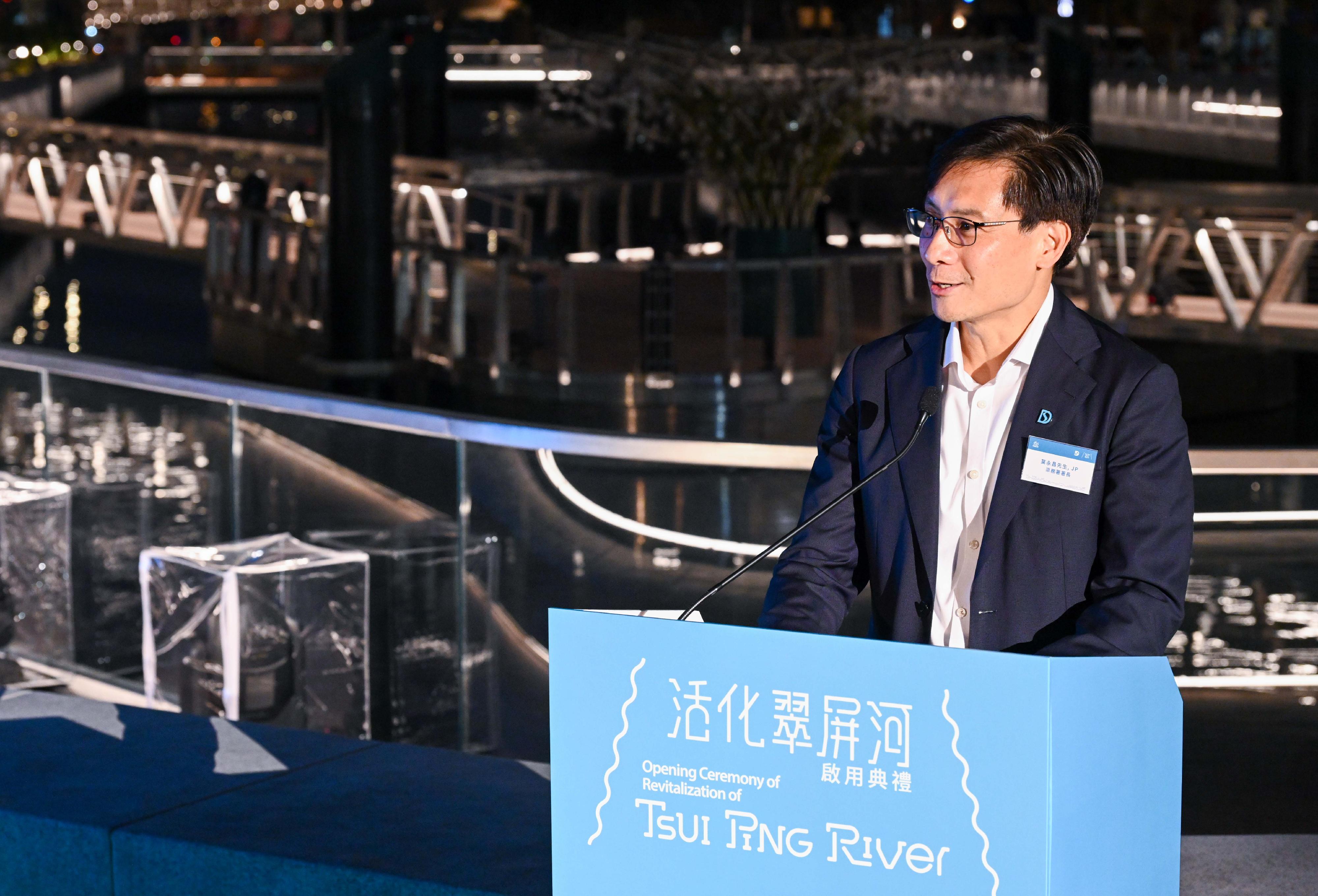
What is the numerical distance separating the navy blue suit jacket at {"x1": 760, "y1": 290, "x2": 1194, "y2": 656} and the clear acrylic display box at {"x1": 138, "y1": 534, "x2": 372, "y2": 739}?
2985 millimetres

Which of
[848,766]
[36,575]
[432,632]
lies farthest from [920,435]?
[36,575]

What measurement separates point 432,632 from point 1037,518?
315 cm

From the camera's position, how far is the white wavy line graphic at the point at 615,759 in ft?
6.73

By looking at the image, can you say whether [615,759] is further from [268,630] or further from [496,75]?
[496,75]

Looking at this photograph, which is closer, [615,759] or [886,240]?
[615,759]

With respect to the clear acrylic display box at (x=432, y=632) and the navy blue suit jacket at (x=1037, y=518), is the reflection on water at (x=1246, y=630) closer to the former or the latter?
the clear acrylic display box at (x=432, y=632)

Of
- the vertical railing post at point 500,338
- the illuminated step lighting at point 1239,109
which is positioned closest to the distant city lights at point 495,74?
the illuminated step lighting at point 1239,109

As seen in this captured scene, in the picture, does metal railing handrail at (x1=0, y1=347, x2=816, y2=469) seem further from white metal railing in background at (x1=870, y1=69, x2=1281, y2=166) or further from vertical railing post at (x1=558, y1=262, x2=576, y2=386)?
white metal railing in background at (x1=870, y1=69, x2=1281, y2=166)

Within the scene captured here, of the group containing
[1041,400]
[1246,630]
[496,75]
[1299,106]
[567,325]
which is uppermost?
[496,75]

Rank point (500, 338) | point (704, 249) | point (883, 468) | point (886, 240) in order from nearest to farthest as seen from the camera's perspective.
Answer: point (883, 468) < point (500, 338) < point (886, 240) < point (704, 249)

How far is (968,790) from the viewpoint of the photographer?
190 cm

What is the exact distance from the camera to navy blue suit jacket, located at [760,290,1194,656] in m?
2.43

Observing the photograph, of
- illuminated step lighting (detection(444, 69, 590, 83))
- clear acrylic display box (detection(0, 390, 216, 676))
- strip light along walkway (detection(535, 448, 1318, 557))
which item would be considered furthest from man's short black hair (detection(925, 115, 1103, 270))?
illuminated step lighting (detection(444, 69, 590, 83))

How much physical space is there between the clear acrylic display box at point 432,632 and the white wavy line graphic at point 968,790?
3.28 m
